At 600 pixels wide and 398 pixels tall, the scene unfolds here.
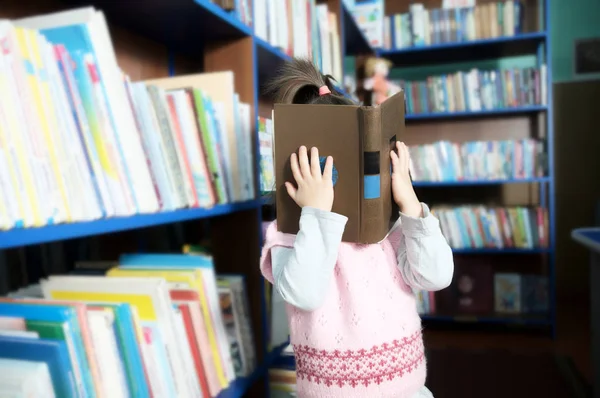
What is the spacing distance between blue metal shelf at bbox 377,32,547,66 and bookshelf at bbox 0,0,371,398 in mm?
1612

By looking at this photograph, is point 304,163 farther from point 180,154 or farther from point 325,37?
point 325,37

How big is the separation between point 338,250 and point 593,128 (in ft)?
9.59

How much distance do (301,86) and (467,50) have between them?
2212 millimetres

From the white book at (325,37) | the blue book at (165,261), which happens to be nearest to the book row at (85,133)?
the blue book at (165,261)

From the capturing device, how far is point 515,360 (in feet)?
7.55

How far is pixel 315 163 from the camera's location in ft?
2.56

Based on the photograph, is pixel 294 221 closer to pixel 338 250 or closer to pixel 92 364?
pixel 338 250

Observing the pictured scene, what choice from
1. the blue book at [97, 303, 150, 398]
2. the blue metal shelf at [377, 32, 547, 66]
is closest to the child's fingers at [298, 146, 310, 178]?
the blue book at [97, 303, 150, 398]

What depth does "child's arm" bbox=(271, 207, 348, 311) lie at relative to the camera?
0.76 m

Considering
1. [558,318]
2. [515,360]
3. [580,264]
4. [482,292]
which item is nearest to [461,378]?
[515,360]

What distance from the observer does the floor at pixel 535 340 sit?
240 cm

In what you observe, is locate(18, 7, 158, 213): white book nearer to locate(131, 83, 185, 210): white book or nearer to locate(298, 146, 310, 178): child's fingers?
locate(131, 83, 185, 210): white book

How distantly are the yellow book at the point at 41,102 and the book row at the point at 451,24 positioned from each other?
2498 mm

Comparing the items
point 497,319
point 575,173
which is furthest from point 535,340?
point 575,173
